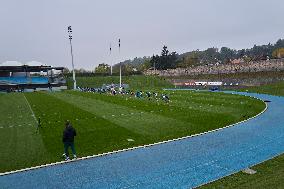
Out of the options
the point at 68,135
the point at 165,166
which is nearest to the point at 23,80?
the point at 68,135

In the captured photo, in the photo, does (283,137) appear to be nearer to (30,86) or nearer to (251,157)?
(251,157)

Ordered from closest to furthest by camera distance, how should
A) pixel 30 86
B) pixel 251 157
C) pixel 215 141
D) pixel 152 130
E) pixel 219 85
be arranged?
pixel 251 157 < pixel 215 141 < pixel 152 130 < pixel 219 85 < pixel 30 86

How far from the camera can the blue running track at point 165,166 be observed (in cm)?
1291

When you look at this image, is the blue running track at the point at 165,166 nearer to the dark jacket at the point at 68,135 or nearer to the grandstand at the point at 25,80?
the dark jacket at the point at 68,135

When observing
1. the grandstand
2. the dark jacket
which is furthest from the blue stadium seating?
the dark jacket

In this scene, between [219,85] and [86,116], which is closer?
[86,116]

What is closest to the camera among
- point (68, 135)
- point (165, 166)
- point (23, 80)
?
point (165, 166)

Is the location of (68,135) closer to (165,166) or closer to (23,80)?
(165,166)

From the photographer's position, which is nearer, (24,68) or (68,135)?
(68,135)

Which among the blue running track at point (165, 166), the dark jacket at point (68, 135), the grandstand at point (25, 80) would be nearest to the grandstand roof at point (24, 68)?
the grandstand at point (25, 80)

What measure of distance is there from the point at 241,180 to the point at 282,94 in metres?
39.4

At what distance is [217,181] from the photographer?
12531mm

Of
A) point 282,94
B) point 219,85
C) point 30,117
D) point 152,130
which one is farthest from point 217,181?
point 219,85

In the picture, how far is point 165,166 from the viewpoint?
1466 centimetres
